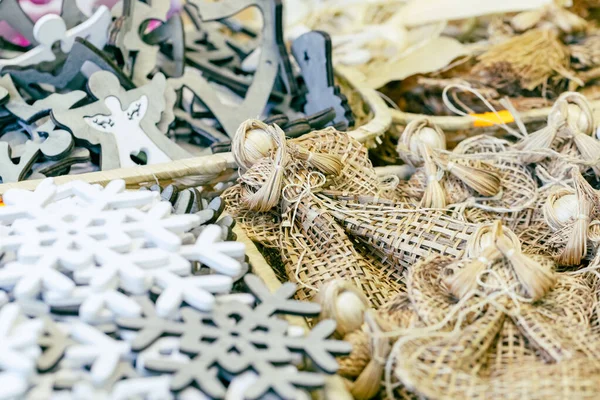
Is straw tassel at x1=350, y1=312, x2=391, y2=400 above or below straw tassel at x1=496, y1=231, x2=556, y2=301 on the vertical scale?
below

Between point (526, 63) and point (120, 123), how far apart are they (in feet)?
1.89

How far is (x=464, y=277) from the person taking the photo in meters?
0.47

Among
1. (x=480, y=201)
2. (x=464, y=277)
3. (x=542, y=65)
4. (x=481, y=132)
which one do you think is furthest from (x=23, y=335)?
(x=542, y=65)

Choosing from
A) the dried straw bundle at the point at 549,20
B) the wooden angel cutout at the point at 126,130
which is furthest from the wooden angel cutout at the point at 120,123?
the dried straw bundle at the point at 549,20

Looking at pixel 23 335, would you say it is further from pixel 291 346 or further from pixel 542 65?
pixel 542 65

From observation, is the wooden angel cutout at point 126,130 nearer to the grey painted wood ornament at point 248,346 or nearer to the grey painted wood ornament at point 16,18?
the grey painted wood ornament at point 16,18

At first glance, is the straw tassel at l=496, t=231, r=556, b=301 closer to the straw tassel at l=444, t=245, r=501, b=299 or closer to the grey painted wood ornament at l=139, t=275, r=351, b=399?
the straw tassel at l=444, t=245, r=501, b=299

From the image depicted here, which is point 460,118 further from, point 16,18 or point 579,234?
point 16,18

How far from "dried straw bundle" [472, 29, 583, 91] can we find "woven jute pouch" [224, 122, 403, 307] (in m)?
0.39

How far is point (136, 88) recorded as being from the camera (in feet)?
2.49

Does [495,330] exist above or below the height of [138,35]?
below

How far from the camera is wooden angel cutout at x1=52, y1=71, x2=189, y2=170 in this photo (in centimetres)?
69

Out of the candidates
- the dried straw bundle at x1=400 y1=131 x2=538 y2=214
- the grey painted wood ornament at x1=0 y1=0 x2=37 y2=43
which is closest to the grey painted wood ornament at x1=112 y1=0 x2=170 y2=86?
the grey painted wood ornament at x1=0 y1=0 x2=37 y2=43

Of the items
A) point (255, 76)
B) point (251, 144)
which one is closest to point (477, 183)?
point (251, 144)
